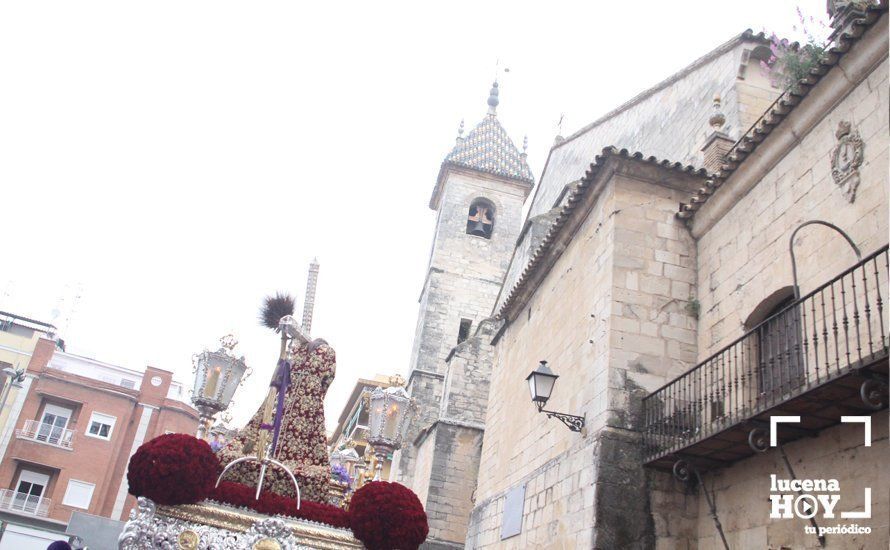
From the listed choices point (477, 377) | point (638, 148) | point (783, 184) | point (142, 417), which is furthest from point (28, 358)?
point (783, 184)

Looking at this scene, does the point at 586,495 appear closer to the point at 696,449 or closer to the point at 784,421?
the point at 696,449

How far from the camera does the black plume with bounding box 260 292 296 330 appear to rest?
6395 millimetres

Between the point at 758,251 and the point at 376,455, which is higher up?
the point at 758,251

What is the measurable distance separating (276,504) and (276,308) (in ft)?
5.45

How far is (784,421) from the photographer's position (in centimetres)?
611

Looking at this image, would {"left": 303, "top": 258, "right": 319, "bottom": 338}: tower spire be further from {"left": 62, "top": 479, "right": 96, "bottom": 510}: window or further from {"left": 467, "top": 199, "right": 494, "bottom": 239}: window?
{"left": 62, "top": 479, "right": 96, "bottom": 510}: window

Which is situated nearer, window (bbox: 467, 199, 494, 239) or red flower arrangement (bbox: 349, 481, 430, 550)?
red flower arrangement (bbox: 349, 481, 430, 550)

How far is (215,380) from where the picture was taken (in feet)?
21.7

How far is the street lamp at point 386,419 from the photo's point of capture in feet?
23.3

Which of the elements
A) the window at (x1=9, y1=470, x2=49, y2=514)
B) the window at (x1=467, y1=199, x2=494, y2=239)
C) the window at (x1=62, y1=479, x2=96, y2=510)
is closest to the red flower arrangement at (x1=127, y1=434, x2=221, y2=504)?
the window at (x1=467, y1=199, x2=494, y2=239)

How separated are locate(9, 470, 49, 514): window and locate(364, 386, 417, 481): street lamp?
2253cm

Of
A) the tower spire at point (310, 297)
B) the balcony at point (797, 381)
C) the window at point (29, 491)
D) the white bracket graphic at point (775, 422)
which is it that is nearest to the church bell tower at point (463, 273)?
the balcony at point (797, 381)

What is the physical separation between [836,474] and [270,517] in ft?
14.4

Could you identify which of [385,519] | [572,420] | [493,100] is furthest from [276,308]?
[493,100]
